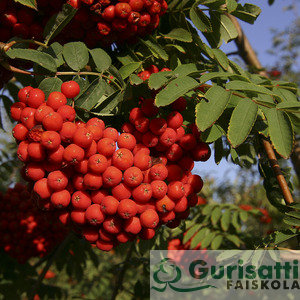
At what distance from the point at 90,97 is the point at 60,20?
0.29 metres

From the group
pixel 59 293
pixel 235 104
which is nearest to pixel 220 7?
pixel 235 104

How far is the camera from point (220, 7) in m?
1.40

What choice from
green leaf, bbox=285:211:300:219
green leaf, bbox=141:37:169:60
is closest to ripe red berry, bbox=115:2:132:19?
green leaf, bbox=141:37:169:60

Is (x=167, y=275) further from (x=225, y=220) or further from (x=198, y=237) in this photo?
(x=225, y=220)

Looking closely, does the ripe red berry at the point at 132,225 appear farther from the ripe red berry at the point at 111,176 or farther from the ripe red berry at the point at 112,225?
the ripe red berry at the point at 111,176

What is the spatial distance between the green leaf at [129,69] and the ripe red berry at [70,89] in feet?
0.62

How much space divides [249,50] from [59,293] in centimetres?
243

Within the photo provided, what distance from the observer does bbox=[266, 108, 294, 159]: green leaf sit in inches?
39.8

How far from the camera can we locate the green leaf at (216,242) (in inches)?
81.6

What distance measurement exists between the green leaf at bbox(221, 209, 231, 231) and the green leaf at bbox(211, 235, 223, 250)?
6 cm

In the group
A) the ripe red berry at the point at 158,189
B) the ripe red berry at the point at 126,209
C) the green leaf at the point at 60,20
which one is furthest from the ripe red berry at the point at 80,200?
the green leaf at the point at 60,20

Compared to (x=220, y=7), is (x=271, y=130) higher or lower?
lower

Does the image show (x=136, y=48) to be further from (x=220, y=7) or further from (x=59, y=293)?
(x=59, y=293)

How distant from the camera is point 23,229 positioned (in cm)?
218
